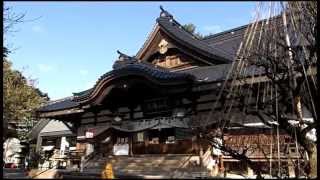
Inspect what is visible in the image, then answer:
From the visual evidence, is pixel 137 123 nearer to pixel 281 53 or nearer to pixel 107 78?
pixel 107 78

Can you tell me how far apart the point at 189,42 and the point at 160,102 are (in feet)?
11.9

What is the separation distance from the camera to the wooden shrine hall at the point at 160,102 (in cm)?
1744

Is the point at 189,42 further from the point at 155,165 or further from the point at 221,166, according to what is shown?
the point at 221,166

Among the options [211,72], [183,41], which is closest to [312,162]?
[211,72]

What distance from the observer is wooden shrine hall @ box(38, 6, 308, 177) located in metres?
17.4

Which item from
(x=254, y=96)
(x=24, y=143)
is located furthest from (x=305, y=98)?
(x=24, y=143)

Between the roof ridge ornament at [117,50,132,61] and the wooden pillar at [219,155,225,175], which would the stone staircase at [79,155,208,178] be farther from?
the roof ridge ornament at [117,50,132,61]

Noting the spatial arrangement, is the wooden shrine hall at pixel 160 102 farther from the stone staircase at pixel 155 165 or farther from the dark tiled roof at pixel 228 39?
the stone staircase at pixel 155 165

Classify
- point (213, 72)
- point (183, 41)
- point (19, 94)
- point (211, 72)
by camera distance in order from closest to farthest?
point (213, 72) < point (211, 72) < point (183, 41) < point (19, 94)

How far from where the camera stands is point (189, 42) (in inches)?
856

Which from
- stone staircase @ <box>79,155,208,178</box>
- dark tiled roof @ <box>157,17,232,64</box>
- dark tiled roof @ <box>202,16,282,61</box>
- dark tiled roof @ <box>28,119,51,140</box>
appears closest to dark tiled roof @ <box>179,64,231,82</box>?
dark tiled roof @ <box>157,17,232,64</box>

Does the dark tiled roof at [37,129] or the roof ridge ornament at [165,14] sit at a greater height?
the roof ridge ornament at [165,14]

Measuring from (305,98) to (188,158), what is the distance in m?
7.80

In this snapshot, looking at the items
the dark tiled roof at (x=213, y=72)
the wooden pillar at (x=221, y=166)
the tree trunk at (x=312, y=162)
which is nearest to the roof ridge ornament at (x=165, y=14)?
the dark tiled roof at (x=213, y=72)
